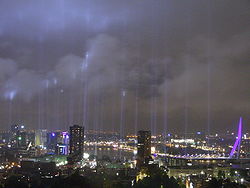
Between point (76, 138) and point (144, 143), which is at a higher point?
point (76, 138)

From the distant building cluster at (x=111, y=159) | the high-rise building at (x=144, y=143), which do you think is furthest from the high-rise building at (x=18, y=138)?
the high-rise building at (x=144, y=143)

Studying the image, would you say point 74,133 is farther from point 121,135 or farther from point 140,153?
point 121,135

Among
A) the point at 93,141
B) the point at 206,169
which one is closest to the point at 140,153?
the point at 206,169

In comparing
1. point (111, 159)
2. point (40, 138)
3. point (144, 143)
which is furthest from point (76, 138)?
point (40, 138)

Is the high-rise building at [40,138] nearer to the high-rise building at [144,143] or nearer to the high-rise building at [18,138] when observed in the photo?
the high-rise building at [18,138]

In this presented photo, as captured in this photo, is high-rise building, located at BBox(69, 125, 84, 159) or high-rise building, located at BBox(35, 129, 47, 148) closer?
high-rise building, located at BBox(69, 125, 84, 159)

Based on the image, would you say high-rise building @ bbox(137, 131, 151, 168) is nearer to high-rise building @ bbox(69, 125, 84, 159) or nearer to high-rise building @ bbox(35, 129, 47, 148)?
high-rise building @ bbox(69, 125, 84, 159)

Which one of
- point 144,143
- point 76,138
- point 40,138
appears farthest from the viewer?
point 40,138

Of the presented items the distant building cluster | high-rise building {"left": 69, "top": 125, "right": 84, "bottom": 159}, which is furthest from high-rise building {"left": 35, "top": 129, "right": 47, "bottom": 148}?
high-rise building {"left": 69, "top": 125, "right": 84, "bottom": 159}

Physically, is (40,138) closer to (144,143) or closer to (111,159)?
(111,159)

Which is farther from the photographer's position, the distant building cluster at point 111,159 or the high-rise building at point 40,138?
the high-rise building at point 40,138

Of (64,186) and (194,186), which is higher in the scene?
(64,186)
